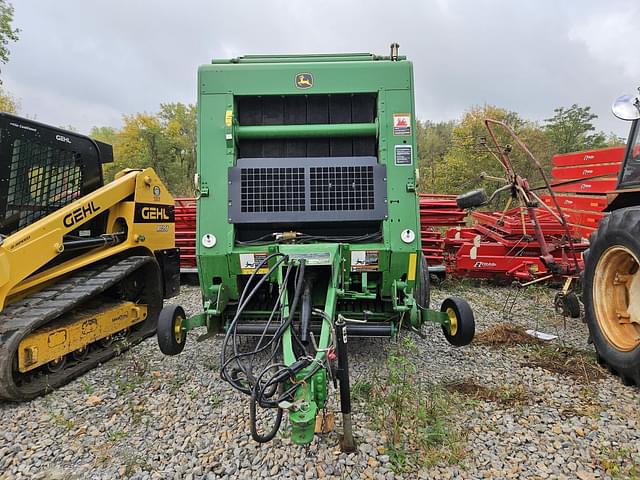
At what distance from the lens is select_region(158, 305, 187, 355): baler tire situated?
3.13 metres

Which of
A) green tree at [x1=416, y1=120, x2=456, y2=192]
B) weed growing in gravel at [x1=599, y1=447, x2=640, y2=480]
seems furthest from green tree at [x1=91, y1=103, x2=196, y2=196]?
weed growing in gravel at [x1=599, y1=447, x2=640, y2=480]

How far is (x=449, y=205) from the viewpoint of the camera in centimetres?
767

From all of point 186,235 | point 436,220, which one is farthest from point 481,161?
point 186,235

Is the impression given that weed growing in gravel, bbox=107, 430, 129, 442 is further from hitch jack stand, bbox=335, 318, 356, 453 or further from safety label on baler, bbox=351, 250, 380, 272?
safety label on baler, bbox=351, 250, 380, 272

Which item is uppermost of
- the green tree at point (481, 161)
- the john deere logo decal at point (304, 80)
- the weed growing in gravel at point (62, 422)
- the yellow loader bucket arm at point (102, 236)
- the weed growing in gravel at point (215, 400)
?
the green tree at point (481, 161)

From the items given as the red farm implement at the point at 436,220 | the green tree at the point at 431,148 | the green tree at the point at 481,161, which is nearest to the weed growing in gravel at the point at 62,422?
the red farm implement at the point at 436,220

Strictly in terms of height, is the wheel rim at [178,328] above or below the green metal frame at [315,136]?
below

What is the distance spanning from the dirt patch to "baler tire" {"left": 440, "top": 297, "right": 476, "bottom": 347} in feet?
4.23

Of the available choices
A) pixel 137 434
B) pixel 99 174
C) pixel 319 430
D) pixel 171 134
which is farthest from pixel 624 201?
pixel 171 134

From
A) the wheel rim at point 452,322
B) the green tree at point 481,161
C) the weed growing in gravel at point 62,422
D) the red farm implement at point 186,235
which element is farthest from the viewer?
the green tree at point 481,161

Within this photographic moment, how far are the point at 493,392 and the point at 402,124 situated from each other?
2408 millimetres

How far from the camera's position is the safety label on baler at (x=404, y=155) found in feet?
11.9

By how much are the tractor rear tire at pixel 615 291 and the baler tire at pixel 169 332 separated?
3.61 meters

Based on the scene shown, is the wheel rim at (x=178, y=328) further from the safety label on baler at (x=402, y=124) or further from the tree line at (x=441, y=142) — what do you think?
the tree line at (x=441, y=142)
